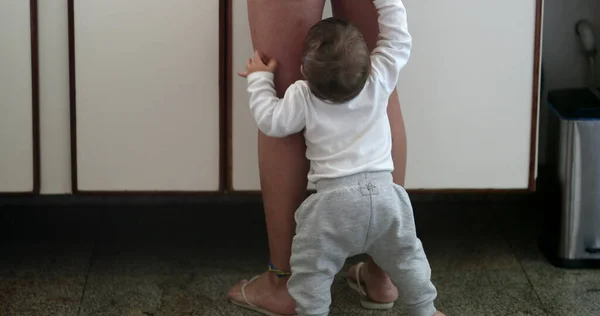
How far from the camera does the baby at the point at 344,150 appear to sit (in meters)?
1.28

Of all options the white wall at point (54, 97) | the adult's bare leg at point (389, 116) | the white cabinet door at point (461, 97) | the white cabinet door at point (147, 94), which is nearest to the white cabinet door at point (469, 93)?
the white cabinet door at point (461, 97)

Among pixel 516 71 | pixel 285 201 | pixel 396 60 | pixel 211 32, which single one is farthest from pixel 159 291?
pixel 516 71

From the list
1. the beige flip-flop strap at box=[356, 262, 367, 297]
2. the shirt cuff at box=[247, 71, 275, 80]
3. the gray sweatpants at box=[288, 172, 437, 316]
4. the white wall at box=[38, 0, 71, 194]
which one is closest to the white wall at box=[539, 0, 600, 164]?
the beige flip-flop strap at box=[356, 262, 367, 297]

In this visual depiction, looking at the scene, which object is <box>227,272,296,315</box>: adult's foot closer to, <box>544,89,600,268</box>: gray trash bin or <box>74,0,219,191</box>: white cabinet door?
<box>74,0,219,191</box>: white cabinet door

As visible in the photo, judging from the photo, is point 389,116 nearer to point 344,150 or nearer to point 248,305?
point 344,150

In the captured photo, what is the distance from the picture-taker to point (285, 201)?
1.42 metres

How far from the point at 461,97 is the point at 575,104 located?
0.23m

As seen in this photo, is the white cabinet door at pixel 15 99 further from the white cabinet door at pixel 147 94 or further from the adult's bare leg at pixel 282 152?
the adult's bare leg at pixel 282 152

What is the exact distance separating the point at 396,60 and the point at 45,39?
618 mm

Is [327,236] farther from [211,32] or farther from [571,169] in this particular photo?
[571,169]

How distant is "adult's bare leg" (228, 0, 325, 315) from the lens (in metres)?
1.35

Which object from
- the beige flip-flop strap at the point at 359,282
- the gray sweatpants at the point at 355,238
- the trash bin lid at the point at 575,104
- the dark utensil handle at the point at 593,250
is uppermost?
the trash bin lid at the point at 575,104

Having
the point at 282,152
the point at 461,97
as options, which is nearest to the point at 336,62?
the point at 282,152

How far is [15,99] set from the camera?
1563 millimetres
